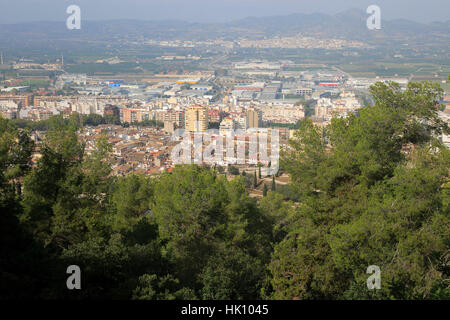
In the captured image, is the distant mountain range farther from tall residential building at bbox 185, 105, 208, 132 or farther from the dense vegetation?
the dense vegetation

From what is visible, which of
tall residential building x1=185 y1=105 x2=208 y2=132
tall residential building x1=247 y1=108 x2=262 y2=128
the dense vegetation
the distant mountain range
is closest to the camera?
the dense vegetation

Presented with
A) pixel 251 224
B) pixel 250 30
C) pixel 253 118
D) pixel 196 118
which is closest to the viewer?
pixel 251 224

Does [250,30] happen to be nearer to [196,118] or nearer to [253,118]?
[253,118]

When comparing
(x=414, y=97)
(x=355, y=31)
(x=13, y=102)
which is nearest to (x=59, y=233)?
(x=414, y=97)

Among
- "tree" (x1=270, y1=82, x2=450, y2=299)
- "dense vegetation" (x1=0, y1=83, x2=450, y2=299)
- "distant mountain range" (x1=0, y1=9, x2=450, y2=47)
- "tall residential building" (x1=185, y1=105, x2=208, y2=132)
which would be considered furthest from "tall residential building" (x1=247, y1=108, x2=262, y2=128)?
"distant mountain range" (x1=0, y1=9, x2=450, y2=47)

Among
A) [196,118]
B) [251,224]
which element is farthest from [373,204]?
[196,118]
